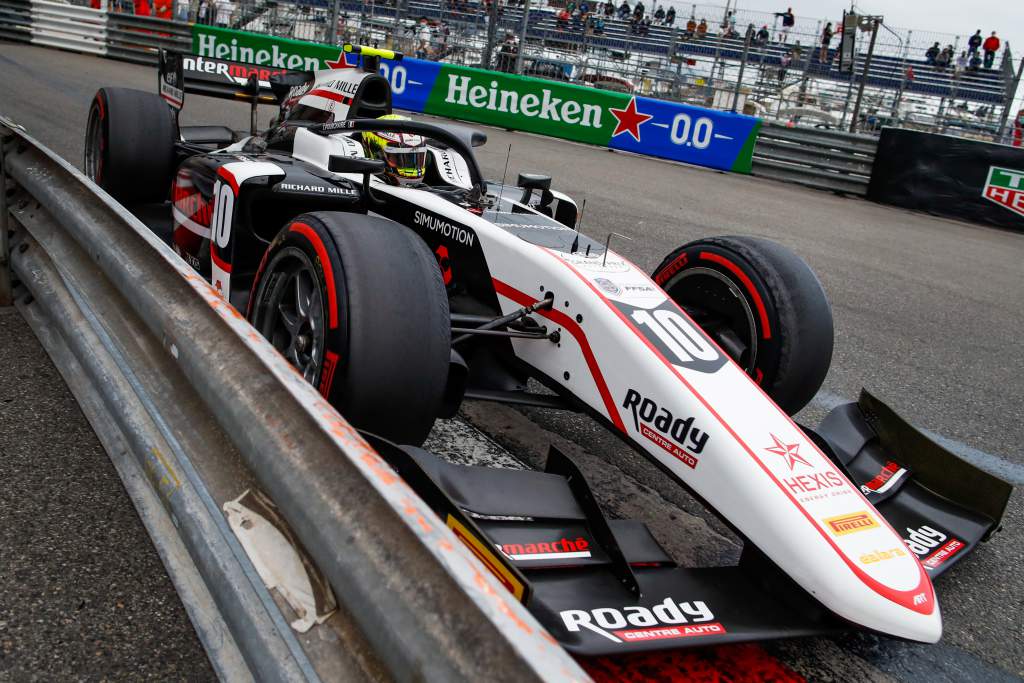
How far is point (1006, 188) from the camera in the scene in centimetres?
1184

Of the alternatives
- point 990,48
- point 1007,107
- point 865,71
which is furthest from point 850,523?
point 990,48

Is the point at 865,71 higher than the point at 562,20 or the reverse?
the reverse

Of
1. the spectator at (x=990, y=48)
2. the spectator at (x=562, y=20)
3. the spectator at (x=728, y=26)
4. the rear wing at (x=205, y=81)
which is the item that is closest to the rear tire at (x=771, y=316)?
the rear wing at (x=205, y=81)

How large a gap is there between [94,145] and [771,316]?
414 cm

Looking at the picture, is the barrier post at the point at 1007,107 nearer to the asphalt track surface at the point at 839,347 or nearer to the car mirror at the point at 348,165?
the asphalt track surface at the point at 839,347

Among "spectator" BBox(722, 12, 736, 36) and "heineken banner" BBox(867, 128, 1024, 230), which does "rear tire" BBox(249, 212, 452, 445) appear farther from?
"spectator" BBox(722, 12, 736, 36)

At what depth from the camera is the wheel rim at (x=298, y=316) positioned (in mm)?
2670

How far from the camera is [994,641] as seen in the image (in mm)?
2336

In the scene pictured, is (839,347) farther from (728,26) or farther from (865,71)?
(728,26)

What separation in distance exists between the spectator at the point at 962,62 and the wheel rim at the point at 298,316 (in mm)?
15644

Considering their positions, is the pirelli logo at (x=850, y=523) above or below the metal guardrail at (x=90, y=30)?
below

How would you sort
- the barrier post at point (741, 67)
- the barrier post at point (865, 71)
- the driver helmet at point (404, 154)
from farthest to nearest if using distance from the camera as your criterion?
the barrier post at point (741, 67)
the barrier post at point (865, 71)
the driver helmet at point (404, 154)

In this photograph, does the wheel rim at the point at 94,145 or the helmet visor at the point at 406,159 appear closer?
the helmet visor at the point at 406,159

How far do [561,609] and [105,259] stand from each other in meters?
1.50
